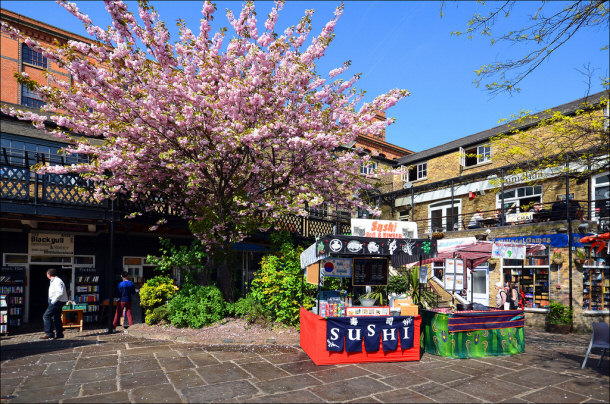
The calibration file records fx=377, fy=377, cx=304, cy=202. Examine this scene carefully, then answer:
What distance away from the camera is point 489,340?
8.80 m

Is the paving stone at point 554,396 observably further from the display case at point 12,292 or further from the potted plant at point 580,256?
the display case at point 12,292

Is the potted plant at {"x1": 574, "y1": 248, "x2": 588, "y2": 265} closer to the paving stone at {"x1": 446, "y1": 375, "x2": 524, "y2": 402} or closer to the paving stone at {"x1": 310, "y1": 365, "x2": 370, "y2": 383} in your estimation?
the paving stone at {"x1": 446, "y1": 375, "x2": 524, "y2": 402}

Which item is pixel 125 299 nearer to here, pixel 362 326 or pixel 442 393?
pixel 362 326

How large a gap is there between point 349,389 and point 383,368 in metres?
1.56

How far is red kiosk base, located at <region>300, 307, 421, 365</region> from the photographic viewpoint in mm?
7773

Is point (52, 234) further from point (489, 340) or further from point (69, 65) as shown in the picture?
point (489, 340)

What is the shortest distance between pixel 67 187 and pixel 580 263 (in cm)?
1769

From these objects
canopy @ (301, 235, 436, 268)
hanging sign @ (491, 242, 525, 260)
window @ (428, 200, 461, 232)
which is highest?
window @ (428, 200, 461, 232)

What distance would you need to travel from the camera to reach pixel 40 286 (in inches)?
601

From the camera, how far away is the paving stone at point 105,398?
565 cm

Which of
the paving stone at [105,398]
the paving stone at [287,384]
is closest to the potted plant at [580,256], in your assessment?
the paving stone at [287,384]

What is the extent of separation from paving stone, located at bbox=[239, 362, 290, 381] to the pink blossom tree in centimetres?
458

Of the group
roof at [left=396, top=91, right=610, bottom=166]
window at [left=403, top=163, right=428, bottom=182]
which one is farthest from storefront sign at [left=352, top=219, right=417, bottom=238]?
window at [left=403, top=163, right=428, bottom=182]

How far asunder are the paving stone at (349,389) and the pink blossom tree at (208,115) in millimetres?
5148
